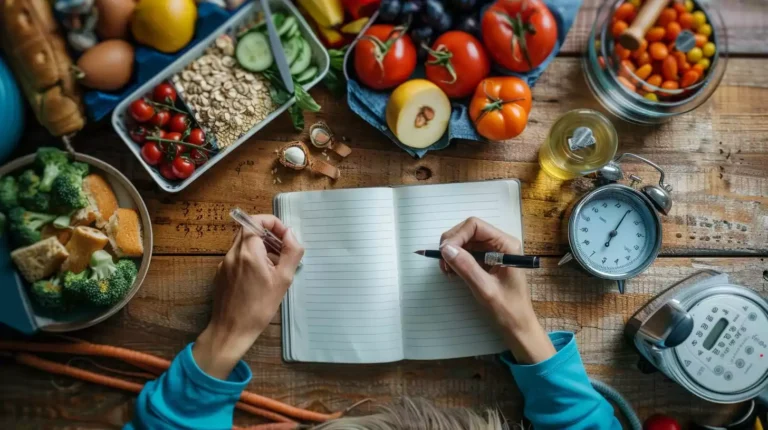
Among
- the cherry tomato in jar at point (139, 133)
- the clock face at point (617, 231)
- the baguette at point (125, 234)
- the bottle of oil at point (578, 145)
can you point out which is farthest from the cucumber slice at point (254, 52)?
the clock face at point (617, 231)

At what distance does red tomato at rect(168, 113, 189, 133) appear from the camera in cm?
116

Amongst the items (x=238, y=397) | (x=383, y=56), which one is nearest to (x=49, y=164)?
(x=238, y=397)

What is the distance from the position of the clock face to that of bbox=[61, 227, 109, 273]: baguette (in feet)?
3.20

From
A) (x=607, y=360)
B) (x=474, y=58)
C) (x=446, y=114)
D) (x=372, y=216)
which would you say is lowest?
(x=607, y=360)

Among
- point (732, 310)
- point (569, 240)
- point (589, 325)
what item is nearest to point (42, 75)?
point (569, 240)

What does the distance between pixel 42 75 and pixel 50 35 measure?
0.08 metres

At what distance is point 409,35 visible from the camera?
122 cm

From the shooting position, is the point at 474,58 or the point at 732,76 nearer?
the point at 474,58

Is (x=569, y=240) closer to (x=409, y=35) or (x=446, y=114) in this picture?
(x=446, y=114)

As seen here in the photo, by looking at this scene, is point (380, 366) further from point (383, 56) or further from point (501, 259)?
point (383, 56)

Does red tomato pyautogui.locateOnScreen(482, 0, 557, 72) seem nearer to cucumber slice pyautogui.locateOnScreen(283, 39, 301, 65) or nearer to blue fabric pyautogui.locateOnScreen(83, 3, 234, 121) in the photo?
cucumber slice pyautogui.locateOnScreen(283, 39, 301, 65)

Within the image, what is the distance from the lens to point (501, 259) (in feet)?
3.57

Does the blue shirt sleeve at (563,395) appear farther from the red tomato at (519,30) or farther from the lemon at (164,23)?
the lemon at (164,23)

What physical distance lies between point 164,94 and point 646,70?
1.04 metres
